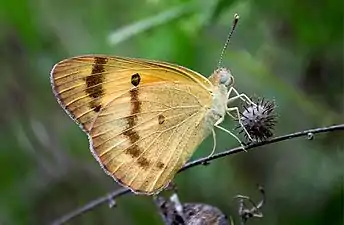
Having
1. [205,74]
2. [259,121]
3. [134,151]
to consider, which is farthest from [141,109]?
[205,74]

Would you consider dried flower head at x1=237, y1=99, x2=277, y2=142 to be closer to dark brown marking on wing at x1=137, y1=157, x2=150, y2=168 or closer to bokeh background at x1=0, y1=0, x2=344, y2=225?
dark brown marking on wing at x1=137, y1=157, x2=150, y2=168

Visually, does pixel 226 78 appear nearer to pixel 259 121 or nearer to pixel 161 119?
pixel 161 119

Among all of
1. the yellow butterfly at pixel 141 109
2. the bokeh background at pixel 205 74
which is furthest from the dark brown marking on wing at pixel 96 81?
the bokeh background at pixel 205 74

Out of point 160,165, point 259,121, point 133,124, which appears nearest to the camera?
point 259,121

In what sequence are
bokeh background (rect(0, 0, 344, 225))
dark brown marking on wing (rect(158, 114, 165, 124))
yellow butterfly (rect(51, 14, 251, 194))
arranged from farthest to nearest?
bokeh background (rect(0, 0, 344, 225)), dark brown marking on wing (rect(158, 114, 165, 124)), yellow butterfly (rect(51, 14, 251, 194))

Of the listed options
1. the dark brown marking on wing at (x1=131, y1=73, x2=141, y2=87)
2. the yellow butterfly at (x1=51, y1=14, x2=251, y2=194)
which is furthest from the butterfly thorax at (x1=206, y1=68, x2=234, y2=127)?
the dark brown marking on wing at (x1=131, y1=73, x2=141, y2=87)

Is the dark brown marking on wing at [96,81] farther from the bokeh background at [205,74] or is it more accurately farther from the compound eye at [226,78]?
the bokeh background at [205,74]
